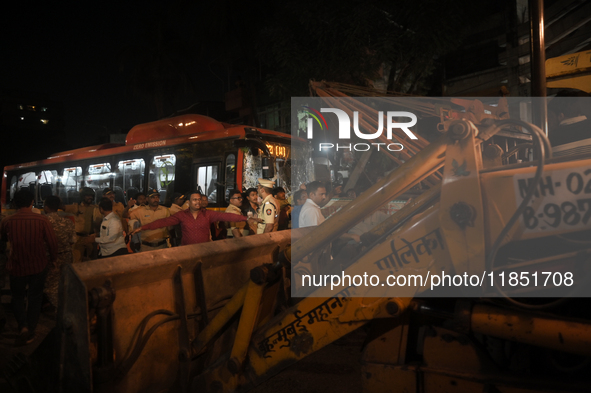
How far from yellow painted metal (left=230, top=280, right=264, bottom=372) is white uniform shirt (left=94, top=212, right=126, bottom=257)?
13.4 feet

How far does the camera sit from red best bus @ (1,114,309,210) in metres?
9.21

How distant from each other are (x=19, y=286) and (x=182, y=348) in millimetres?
3288

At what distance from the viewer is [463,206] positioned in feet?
7.07

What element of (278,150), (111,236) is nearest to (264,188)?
(278,150)

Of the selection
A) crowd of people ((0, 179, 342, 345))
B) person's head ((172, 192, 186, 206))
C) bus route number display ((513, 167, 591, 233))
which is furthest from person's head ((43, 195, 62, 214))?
bus route number display ((513, 167, 591, 233))

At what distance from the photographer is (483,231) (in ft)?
6.98

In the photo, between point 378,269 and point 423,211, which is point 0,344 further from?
point 423,211

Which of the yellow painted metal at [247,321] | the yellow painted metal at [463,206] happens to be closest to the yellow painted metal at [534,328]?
the yellow painted metal at [463,206]

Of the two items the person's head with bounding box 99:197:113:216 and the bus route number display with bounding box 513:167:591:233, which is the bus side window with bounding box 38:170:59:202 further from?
the bus route number display with bounding box 513:167:591:233

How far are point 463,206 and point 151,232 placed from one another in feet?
17.5

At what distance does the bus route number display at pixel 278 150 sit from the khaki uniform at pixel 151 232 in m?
3.26

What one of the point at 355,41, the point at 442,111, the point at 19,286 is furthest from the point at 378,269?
the point at 355,41

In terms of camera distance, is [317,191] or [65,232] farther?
[65,232]

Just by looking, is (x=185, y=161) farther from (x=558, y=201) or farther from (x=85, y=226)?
(x=558, y=201)
